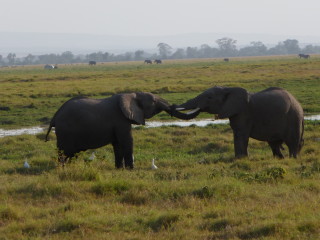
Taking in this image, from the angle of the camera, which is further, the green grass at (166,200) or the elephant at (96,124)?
the elephant at (96,124)

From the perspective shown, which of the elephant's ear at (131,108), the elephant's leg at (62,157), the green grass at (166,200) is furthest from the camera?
the elephant's ear at (131,108)

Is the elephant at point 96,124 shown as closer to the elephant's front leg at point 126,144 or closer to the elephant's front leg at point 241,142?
the elephant's front leg at point 126,144

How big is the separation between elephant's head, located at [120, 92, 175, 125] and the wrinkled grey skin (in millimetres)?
439

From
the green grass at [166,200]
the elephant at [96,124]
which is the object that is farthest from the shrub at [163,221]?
the elephant at [96,124]

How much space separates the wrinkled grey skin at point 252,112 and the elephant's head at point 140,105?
439 millimetres

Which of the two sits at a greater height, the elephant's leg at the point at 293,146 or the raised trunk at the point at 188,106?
the raised trunk at the point at 188,106

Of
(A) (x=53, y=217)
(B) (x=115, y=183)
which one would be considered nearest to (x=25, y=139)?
(B) (x=115, y=183)

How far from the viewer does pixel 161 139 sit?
1750 centimetres

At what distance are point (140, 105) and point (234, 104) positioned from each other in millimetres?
1956

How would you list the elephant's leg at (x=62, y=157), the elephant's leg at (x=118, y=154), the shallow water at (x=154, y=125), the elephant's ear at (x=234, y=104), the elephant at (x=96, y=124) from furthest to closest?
the shallow water at (x=154, y=125), the elephant's ear at (x=234, y=104), the elephant's leg at (x=118, y=154), the elephant at (x=96, y=124), the elephant's leg at (x=62, y=157)

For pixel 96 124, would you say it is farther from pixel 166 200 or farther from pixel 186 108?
pixel 166 200

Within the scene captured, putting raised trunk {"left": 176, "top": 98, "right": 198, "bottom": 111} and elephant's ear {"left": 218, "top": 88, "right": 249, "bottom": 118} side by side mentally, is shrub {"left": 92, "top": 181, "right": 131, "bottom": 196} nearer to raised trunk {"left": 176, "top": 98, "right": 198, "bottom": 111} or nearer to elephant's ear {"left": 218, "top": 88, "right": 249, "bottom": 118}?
raised trunk {"left": 176, "top": 98, "right": 198, "bottom": 111}

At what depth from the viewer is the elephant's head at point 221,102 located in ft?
42.2

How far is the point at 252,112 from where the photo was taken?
13.0 m
